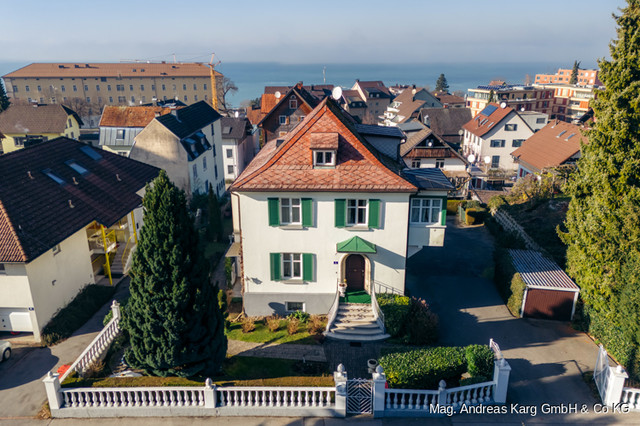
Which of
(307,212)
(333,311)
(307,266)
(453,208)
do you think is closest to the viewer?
(307,212)

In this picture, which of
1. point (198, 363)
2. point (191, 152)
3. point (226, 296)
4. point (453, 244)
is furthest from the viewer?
point (191, 152)

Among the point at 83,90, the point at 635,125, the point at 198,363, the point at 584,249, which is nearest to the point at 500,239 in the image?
the point at 584,249

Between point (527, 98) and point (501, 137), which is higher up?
point (527, 98)

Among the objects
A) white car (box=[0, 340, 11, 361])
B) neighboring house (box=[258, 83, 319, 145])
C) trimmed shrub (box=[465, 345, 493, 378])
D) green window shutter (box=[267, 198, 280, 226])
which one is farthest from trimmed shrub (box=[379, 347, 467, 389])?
neighboring house (box=[258, 83, 319, 145])

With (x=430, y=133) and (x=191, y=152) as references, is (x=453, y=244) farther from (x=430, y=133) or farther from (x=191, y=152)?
(x=191, y=152)

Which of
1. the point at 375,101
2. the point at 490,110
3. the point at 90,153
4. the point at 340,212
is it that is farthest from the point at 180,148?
the point at 375,101

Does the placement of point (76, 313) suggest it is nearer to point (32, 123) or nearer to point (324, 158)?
point (324, 158)
